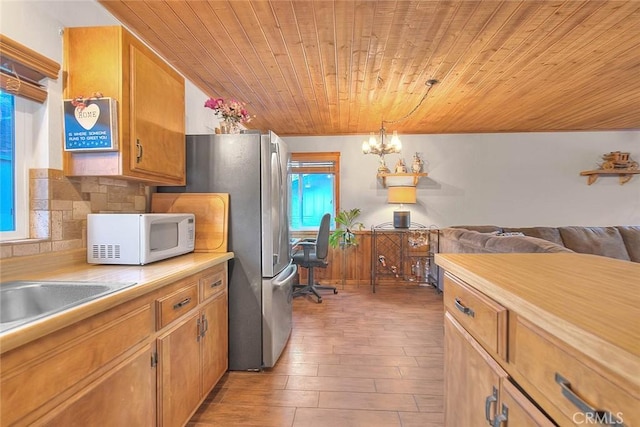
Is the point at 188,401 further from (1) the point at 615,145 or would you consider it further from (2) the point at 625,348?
(1) the point at 615,145

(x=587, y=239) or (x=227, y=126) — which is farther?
(x=587, y=239)

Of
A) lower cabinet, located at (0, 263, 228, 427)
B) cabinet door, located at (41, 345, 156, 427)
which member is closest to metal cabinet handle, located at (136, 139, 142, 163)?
lower cabinet, located at (0, 263, 228, 427)

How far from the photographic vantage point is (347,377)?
2088 mm

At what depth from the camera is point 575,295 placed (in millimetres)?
773

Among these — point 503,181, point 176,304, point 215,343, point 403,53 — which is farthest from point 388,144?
point 176,304

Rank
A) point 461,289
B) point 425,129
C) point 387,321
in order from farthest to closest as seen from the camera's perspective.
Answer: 1. point 425,129
2. point 387,321
3. point 461,289

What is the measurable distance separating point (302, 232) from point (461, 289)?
12.2ft

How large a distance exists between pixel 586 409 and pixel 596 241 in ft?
14.0

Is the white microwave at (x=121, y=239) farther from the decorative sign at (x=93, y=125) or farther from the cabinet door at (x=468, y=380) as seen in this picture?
the cabinet door at (x=468, y=380)

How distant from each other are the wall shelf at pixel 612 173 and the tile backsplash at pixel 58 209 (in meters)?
6.03

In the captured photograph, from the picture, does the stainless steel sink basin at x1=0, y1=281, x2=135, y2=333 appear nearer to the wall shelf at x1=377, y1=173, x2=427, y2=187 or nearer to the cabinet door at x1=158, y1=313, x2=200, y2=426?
the cabinet door at x1=158, y1=313, x2=200, y2=426

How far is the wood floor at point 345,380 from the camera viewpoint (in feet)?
5.57

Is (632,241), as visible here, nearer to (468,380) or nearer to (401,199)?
(401,199)

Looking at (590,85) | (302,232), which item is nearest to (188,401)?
(302,232)
